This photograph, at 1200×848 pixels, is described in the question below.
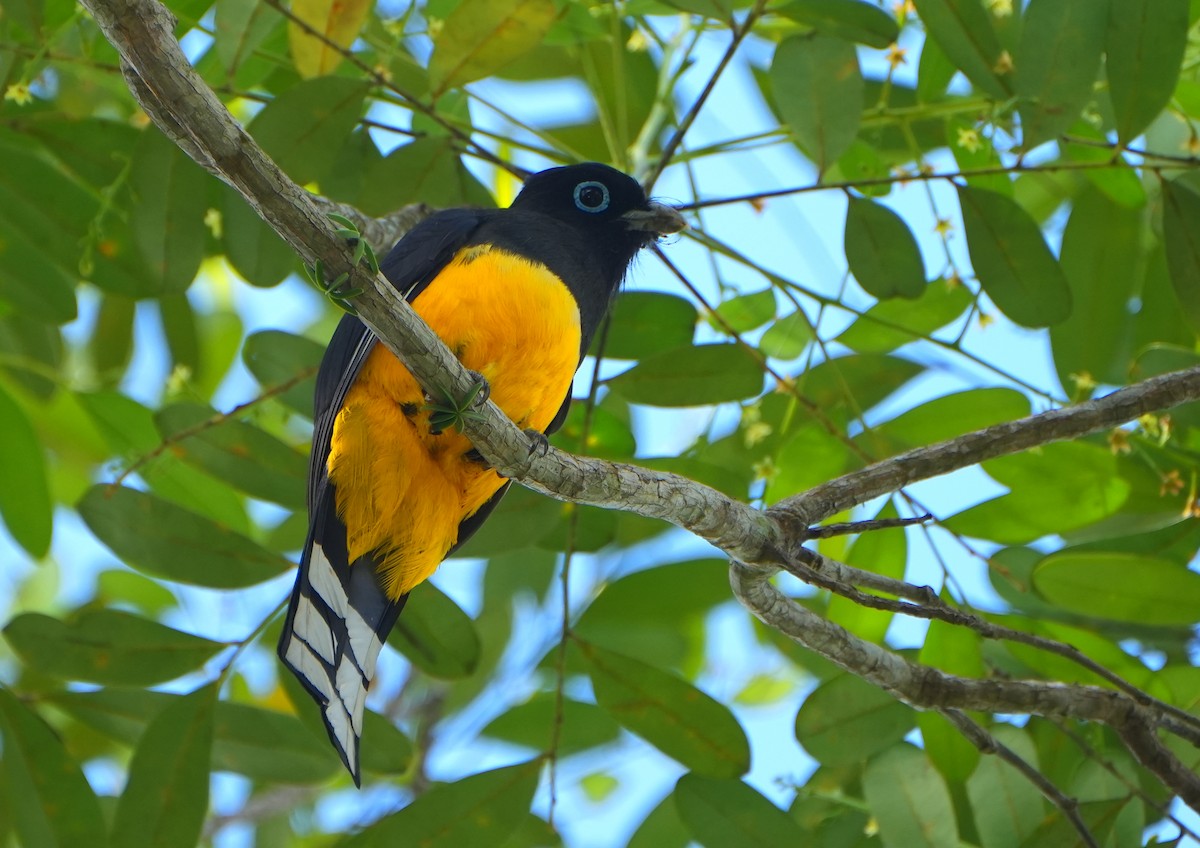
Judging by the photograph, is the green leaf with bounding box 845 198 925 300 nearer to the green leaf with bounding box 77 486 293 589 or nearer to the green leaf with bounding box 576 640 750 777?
the green leaf with bounding box 576 640 750 777

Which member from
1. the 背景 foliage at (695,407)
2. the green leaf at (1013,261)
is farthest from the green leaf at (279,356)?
the green leaf at (1013,261)

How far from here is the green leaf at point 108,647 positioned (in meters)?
3.28

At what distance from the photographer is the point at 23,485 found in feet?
11.7

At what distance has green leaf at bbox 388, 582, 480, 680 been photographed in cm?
353

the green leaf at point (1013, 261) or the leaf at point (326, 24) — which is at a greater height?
the leaf at point (326, 24)

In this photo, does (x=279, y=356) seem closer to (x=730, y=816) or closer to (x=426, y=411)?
(x=426, y=411)

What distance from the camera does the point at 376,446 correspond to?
3.22 m

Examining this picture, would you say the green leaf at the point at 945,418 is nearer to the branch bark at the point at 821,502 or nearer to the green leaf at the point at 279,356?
the branch bark at the point at 821,502

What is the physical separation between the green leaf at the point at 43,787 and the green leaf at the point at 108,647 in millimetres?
133

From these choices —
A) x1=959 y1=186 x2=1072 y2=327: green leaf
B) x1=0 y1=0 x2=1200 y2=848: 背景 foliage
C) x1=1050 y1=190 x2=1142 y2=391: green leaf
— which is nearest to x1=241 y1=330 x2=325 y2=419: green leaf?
x1=0 y1=0 x2=1200 y2=848: 背景 foliage

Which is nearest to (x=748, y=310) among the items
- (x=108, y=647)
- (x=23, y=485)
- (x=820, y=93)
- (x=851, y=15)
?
(x=820, y=93)

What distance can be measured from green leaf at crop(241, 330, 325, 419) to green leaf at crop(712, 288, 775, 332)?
1204 millimetres

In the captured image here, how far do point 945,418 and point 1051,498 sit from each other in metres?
0.40

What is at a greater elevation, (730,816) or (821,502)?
(821,502)
